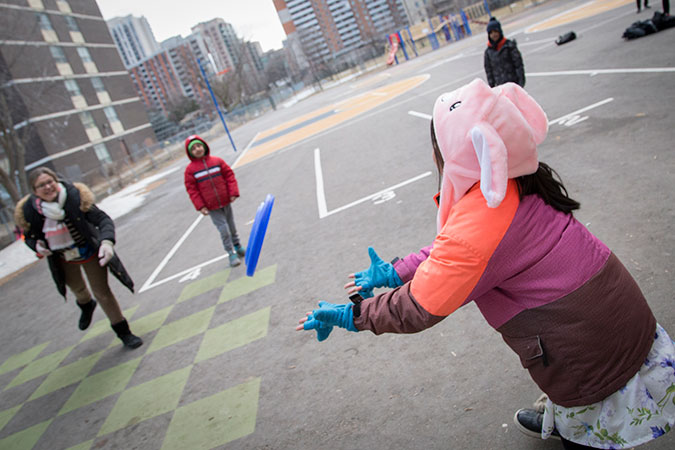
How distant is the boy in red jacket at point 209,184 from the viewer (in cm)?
725

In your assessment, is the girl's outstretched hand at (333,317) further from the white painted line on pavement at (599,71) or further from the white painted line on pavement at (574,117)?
the white painted line on pavement at (599,71)

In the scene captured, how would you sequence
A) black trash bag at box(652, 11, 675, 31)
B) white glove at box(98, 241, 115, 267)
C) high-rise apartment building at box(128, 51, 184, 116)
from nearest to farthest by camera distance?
white glove at box(98, 241, 115, 267) < black trash bag at box(652, 11, 675, 31) < high-rise apartment building at box(128, 51, 184, 116)

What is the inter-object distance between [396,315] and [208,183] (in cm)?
592

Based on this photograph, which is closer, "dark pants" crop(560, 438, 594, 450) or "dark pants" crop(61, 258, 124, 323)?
"dark pants" crop(560, 438, 594, 450)

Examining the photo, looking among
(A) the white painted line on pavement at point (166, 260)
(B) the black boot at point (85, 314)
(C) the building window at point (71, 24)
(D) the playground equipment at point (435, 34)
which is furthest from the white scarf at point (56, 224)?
(C) the building window at point (71, 24)

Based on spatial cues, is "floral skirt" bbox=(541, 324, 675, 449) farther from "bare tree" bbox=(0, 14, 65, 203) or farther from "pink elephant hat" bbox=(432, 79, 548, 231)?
"bare tree" bbox=(0, 14, 65, 203)

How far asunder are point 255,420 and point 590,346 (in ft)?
8.94

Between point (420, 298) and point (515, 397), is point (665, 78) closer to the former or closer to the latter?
point (515, 397)

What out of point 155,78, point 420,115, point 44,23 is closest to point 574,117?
point 420,115

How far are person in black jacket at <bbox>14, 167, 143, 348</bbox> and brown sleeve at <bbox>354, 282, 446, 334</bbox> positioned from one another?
423 centimetres

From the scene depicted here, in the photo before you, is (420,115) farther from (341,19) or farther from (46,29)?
(341,19)

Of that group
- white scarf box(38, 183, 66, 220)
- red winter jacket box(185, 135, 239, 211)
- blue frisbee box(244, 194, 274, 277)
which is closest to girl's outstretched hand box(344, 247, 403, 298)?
blue frisbee box(244, 194, 274, 277)

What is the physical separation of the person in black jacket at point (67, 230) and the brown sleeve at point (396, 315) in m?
4.23

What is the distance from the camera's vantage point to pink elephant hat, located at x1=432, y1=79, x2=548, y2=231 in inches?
64.9
